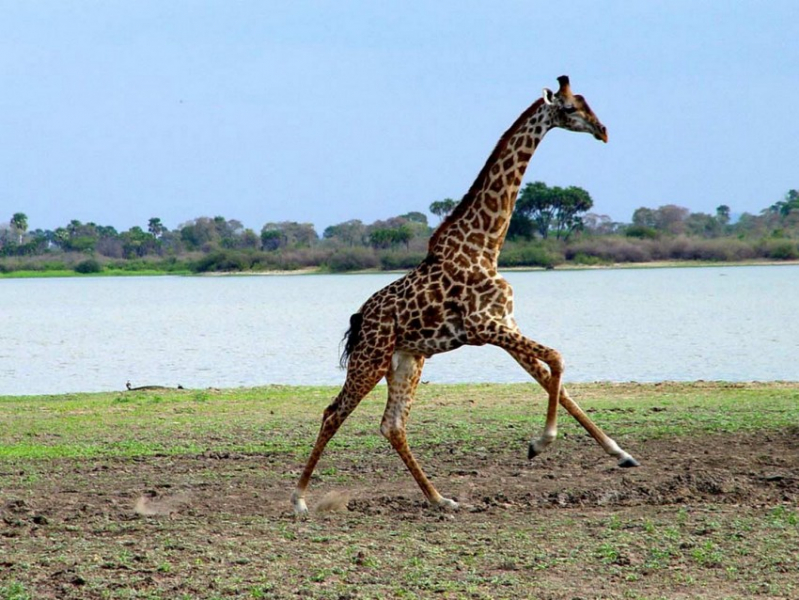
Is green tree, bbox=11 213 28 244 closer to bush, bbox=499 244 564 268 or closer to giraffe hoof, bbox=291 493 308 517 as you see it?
bush, bbox=499 244 564 268

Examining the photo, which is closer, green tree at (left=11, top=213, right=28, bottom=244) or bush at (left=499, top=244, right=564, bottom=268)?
bush at (left=499, top=244, right=564, bottom=268)

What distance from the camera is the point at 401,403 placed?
27.6 ft

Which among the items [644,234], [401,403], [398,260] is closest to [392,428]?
[401,403]

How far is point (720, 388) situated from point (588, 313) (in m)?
31.9

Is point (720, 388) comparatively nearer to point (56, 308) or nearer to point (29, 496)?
point (29, 496)

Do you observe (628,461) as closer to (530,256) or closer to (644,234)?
(530,256)

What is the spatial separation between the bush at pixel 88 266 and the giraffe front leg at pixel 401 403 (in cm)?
10680

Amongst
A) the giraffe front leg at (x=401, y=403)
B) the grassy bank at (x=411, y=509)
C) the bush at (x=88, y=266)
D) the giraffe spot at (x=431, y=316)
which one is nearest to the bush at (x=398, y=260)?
the bush at (x=88, y=266)

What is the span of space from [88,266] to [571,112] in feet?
354

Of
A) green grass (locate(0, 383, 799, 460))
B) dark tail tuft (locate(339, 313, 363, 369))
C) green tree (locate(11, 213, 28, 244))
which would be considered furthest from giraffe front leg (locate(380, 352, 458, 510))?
green tree (locate(11, 213, 28, 244))

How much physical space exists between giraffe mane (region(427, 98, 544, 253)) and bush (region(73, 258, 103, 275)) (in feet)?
351

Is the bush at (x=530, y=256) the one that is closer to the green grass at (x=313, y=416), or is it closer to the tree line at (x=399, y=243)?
the tree line at (x=399, y=243)

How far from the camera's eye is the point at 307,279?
11362cm

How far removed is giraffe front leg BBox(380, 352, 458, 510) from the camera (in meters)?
8.28
